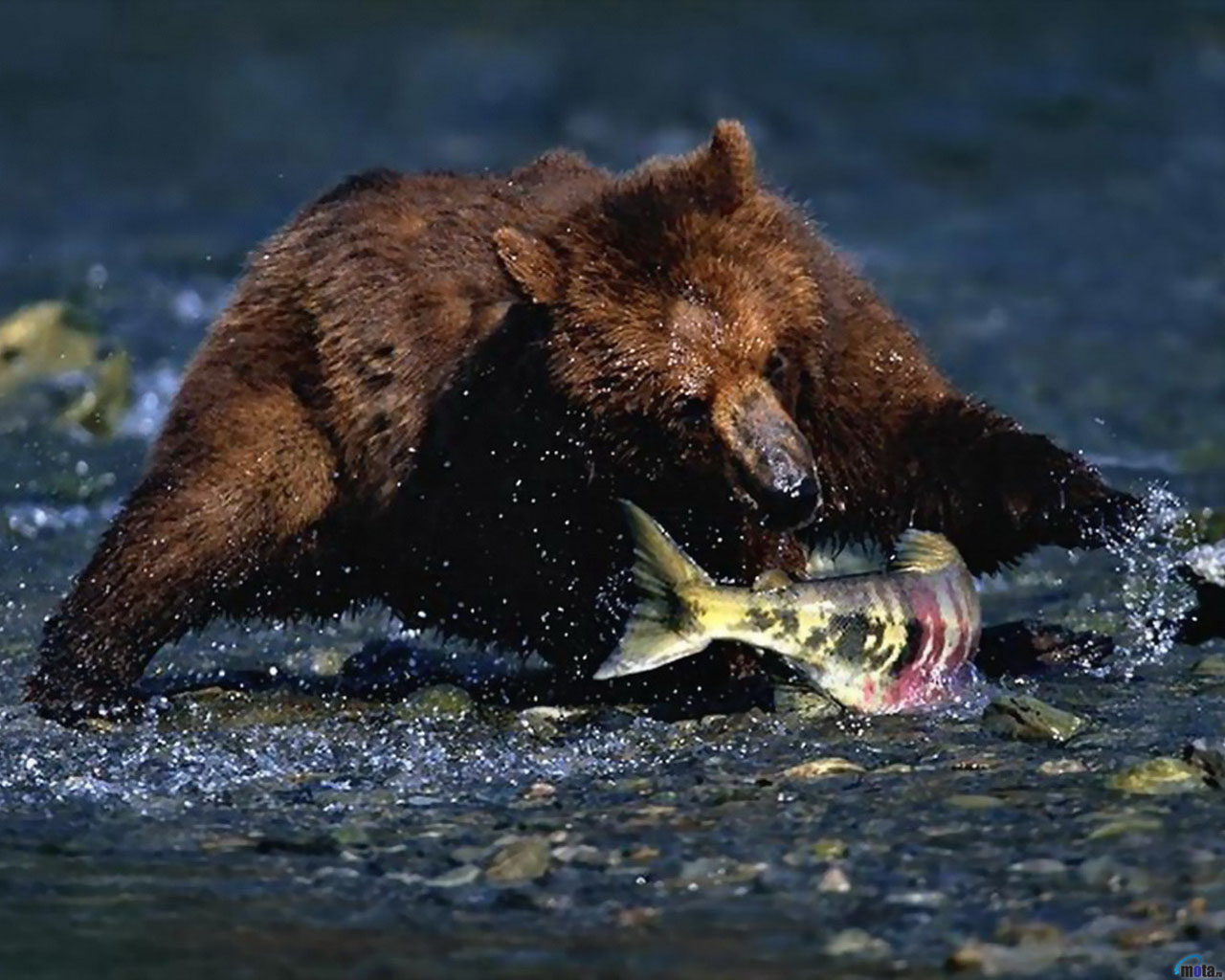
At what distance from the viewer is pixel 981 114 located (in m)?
18.6

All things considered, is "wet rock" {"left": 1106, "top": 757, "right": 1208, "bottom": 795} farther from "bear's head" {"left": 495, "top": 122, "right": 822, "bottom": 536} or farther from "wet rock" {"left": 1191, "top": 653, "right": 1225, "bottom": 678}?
"wet rock" {"left": 1191, "top": 653, "right": 1225, "bottom": 678}

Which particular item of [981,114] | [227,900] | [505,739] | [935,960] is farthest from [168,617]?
[981,114]

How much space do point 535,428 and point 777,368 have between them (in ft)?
2.12

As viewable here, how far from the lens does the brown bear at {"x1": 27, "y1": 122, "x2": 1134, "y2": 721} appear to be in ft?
22.5

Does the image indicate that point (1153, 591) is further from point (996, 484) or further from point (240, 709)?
point (240, 709)

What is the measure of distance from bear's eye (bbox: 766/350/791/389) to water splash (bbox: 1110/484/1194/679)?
1151 millimetres

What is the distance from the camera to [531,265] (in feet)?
22.6

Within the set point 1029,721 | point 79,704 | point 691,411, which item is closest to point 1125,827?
point 1029,721

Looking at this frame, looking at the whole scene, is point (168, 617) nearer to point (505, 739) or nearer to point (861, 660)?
point (505, 739)

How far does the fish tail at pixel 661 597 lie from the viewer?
6.34 meters

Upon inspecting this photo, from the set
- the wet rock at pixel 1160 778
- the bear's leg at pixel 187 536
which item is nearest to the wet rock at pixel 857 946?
the wet rock at pixel 1160 778

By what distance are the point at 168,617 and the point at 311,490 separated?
20.5 inches

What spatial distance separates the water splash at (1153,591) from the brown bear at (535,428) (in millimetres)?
161

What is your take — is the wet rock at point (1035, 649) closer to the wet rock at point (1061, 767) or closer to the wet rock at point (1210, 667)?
the wet rock at point (1210, 667)
